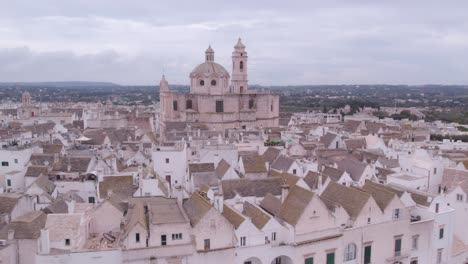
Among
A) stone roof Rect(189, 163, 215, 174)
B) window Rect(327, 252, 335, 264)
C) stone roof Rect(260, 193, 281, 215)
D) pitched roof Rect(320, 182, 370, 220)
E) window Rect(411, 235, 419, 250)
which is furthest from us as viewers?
stone roof Rect(189, 163, 215, 174)

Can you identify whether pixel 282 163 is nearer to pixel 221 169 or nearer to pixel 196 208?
pixel 221 169

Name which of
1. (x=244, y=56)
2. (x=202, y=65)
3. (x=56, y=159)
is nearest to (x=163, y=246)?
(x=56, y=159)

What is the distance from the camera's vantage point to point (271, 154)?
52531 mm

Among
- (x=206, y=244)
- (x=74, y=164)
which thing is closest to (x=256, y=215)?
(x=206, y=244)

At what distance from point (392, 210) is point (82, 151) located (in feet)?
113

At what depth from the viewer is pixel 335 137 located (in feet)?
224

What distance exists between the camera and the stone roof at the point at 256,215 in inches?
1221

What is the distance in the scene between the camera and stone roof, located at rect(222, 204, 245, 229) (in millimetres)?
30234

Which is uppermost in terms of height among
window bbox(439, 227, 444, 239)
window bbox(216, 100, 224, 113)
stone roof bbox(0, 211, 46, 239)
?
window bbox(216, 100, 224, 113)

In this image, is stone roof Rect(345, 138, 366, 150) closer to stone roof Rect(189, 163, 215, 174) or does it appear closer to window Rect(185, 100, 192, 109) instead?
stone roof Rect(189, 163, 215, 174)

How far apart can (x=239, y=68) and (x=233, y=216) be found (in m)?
68.8

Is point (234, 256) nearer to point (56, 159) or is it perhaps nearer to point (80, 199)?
point (80, 199)

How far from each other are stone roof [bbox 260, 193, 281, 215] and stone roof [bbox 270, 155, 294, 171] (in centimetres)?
1011

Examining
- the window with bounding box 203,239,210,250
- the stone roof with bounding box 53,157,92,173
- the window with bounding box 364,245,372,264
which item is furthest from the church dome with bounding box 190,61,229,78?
the window with bounding box 203,239,210,250
